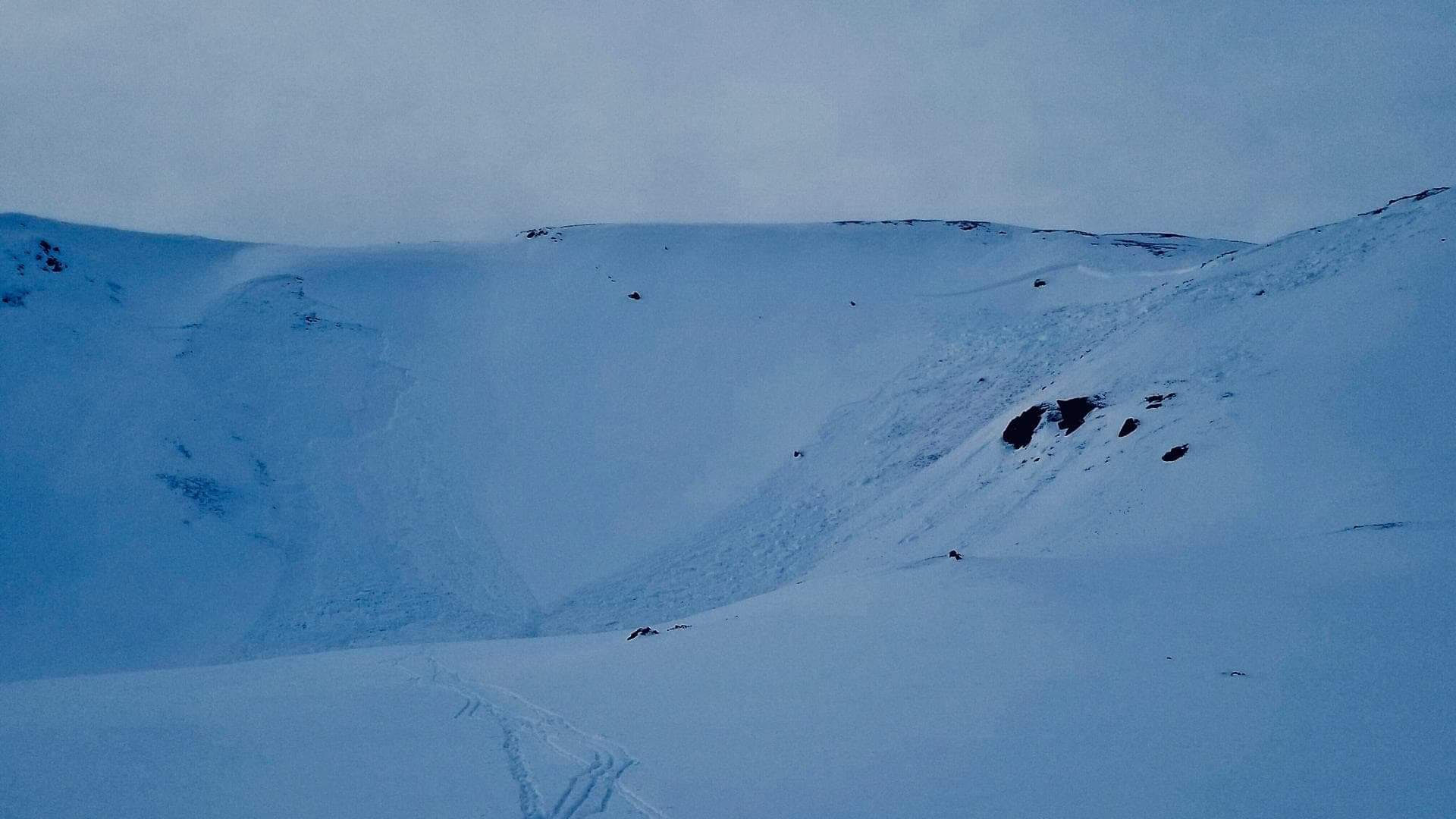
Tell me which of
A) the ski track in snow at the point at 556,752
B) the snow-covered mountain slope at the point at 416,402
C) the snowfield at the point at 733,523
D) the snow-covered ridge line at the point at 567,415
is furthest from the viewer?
the snow-covered mountain slope at the point at 416,402

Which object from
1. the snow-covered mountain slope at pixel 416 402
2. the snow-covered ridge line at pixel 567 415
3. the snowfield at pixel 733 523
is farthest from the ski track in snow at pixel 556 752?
the snow-covered mountain slope at pixel 416 402

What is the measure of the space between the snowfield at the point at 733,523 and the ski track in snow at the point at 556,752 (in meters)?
0.05

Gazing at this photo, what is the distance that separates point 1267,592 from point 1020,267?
70.0 ft

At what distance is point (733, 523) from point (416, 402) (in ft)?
30.3

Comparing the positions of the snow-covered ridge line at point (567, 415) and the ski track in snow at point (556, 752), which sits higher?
the snow-covered ridge line at point (567, 415)

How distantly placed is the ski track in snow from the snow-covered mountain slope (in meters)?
8.58

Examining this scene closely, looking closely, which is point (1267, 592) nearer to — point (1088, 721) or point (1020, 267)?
point (1088, 721)

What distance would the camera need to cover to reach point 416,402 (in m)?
21.6

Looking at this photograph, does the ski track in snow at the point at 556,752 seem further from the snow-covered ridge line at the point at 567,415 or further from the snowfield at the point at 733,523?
the snow-covered ridge line at the point at 567,415

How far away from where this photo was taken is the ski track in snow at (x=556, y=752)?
472cm

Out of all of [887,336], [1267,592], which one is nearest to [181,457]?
[887,336]

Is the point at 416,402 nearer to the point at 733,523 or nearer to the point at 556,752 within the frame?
the point at 733,523

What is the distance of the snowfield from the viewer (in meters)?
4.88

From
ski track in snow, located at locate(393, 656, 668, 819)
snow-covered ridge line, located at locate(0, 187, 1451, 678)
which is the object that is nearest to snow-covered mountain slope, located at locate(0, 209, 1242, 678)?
snow-covered ridge line, located at locate(0, 187, 1451, 678)
